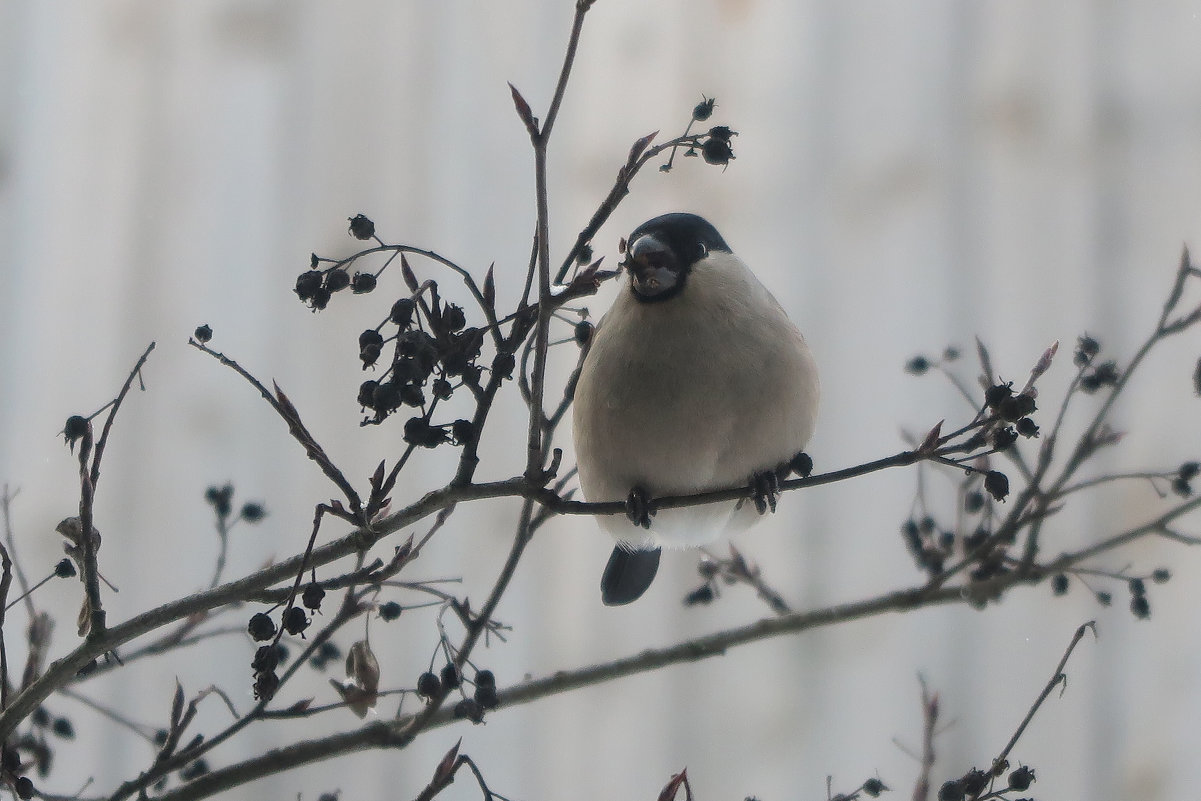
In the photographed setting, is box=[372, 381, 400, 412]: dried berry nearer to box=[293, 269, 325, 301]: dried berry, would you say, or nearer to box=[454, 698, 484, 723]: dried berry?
box=[293, 269, 325, 301]: dried berry

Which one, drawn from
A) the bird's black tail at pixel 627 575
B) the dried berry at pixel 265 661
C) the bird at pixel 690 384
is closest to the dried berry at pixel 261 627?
the dried berry at pixel 265 661

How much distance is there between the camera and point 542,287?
495 mm

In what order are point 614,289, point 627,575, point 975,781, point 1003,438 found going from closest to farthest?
point 1003,438 → point 975,781 → point 627,575 → point 614,289

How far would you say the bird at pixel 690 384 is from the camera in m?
0.76

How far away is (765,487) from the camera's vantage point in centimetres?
78

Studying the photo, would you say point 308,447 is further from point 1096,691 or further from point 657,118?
point 1096,691

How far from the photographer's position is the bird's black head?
2.32 ft

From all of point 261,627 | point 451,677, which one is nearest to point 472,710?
point 451,677

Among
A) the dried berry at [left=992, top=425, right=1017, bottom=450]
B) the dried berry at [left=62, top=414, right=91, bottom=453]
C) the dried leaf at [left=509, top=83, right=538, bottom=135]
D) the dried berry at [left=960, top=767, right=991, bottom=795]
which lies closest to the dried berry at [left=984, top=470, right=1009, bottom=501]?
the dried berry at [left=992, top=425, right=1017, bottom=450]

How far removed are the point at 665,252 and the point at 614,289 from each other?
1.92 feet

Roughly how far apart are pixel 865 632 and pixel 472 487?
958mm

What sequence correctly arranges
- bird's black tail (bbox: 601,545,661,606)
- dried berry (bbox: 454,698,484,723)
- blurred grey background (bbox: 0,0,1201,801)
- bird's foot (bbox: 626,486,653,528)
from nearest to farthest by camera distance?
1. dried berry (bbox: 454,698,484,723)
2. bird's foot (bbox: 626,486,653,528)
3. bird's black tail (bbox: 601,545,661,606)
4. blurred grey background (bbox: 0,0,1201,801)

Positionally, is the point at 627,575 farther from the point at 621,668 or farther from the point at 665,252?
the point at 665,252

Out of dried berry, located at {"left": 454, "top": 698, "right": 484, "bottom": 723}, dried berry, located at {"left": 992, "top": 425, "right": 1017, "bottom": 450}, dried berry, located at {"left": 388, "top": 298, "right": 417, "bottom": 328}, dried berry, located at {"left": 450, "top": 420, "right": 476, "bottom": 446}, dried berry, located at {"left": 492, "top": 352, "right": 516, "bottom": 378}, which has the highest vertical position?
dried berry, located at {"left": 388, "top": 298, "right": 417, "bottom": 328}
